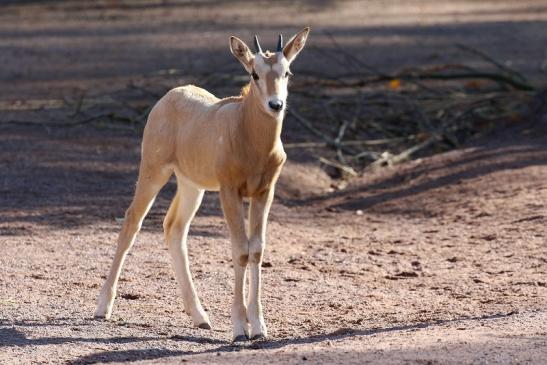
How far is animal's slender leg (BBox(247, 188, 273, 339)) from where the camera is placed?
8344mm

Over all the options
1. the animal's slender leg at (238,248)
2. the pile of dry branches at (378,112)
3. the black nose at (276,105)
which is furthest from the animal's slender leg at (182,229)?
the pile of dry branches at (378,112)

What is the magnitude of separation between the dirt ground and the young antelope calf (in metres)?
0.28

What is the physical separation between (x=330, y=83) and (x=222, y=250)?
6.77 meters

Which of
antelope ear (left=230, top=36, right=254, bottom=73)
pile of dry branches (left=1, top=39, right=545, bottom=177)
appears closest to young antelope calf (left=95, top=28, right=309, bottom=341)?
antelope ear (left=230, top=36, right=254, bottom=73)

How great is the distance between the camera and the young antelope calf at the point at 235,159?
27.2ft

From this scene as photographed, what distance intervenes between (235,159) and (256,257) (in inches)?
26.9

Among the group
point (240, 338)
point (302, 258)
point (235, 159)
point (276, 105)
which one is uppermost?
point (276, 105)

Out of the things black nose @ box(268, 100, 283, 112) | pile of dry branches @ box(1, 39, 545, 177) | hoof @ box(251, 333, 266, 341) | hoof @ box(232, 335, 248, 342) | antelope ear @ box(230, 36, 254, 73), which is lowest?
hoof @ box(232, 335, 248, 342)

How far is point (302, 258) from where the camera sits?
11.1 metres

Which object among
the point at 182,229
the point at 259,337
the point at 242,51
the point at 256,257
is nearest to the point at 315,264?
the point at 182,229

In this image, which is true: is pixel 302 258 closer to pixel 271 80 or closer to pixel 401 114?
pixel 271 80

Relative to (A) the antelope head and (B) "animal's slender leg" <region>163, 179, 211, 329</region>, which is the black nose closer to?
(A) the antelope head

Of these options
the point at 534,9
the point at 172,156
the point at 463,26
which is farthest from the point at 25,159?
the point at 534,9

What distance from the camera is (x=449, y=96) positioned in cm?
1739
